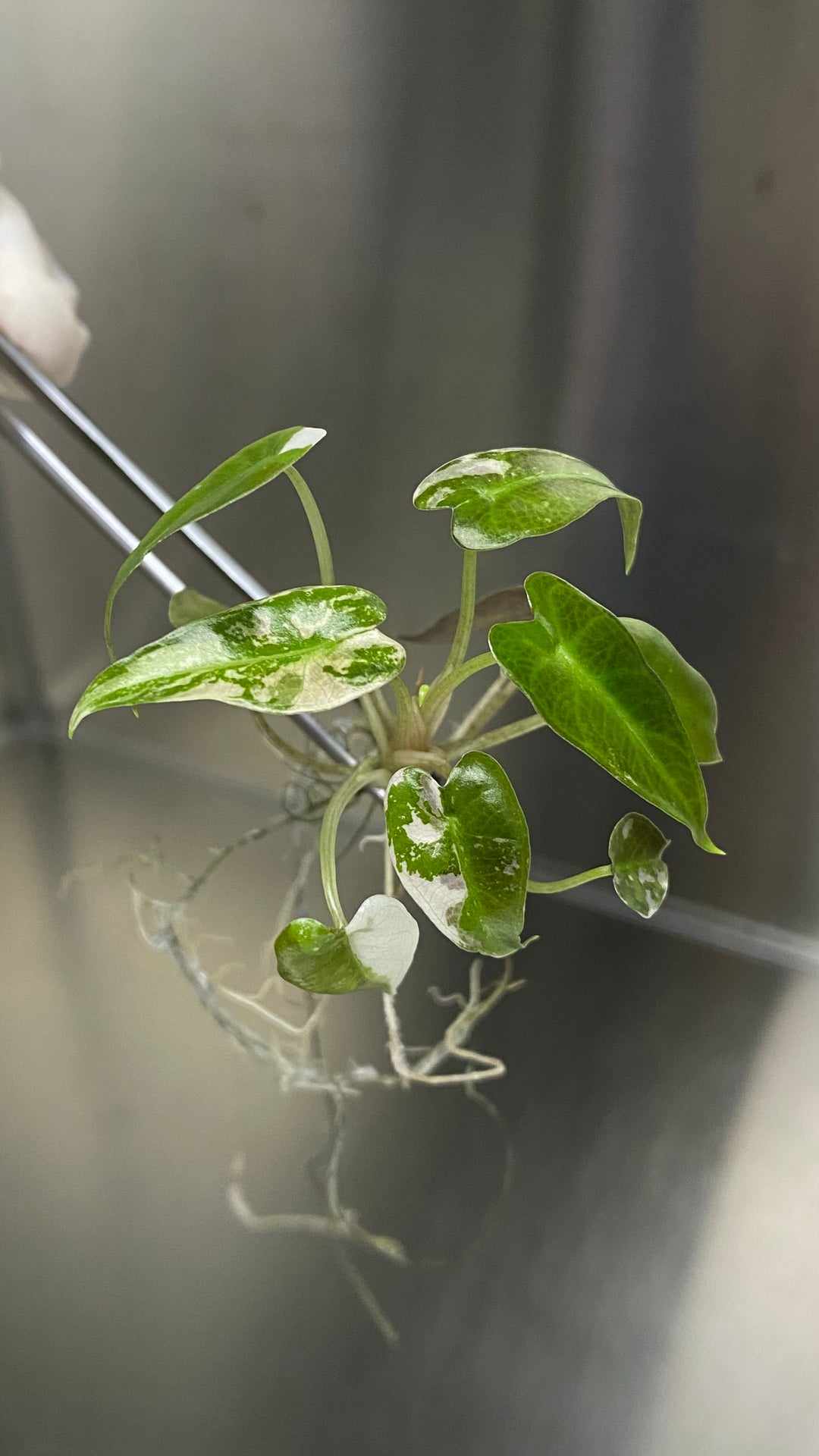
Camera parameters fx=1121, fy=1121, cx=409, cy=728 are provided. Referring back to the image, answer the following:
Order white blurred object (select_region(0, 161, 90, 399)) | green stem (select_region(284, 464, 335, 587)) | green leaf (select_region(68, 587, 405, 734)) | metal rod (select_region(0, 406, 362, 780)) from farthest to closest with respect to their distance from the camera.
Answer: white blurred object (select_region(0, 161, 90, 399)), metal rod (select_region(0, 406, 362, 780)), green stem (select_region(284, 464, 335, 587)), green leaf (select_region(68, 587, 405, 734))

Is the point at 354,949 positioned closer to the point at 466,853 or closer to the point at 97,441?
the point at 466,853

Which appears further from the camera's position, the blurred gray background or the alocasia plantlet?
the blurred gray background

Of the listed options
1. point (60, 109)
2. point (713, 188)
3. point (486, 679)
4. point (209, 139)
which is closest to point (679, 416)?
point (713, 188)

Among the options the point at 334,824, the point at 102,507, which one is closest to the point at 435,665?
the point at 102,507

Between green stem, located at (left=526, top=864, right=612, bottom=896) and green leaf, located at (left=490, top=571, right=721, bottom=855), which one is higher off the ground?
green leaf, located at (left=490, top=571, right=721, bottom=855)

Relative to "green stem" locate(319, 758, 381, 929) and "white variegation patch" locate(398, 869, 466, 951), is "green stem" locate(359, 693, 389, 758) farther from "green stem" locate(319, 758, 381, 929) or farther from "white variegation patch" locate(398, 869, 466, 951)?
"white variegation patch" locate(398, 869, 466, 951)

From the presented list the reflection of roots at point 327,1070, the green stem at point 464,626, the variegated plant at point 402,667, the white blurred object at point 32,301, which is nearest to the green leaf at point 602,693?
the variegated plant at point 402,667


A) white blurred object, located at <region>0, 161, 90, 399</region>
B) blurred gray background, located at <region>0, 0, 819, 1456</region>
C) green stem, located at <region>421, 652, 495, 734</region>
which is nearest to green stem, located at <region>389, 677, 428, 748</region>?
green stem, located at <region>421, 652, 495, 734</region>
